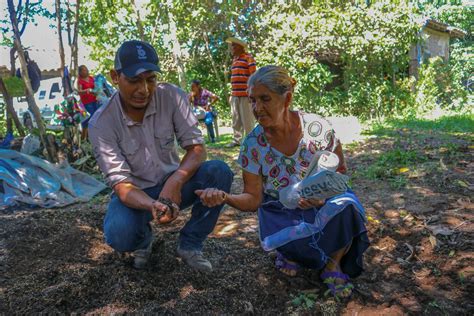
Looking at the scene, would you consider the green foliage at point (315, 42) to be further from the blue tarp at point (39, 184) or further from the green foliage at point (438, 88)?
the blue tarp at point (39, 184)

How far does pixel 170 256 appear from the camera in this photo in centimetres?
229

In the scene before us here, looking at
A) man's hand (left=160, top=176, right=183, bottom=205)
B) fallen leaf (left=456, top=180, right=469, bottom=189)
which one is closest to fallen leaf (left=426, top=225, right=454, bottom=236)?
fallen leaf (left=456, top=180, right=469, bottom=189)

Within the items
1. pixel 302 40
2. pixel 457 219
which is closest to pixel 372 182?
pixel 457 219

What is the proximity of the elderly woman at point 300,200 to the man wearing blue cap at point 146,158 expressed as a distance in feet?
0.87

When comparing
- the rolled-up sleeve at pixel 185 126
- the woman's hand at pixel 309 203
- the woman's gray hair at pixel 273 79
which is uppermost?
the woman's gray hair at pixel 273 79

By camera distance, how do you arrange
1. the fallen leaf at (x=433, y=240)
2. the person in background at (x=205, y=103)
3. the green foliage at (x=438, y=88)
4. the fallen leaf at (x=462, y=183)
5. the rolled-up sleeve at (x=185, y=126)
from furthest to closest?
the green foliage at (x=438, y=88) → the person in background at (x=205, y=103) → the fallen leaf at (x=462, y=183) → the fallen leaf at (x=433, y=240) → the rolled-up sleeve at (x=185, y=126)

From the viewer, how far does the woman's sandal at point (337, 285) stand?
1.84 m

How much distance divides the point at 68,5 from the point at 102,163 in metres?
4.72

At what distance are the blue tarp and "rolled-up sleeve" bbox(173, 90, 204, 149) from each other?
218 centimetres

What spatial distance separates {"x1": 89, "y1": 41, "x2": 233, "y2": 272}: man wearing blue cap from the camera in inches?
76.8

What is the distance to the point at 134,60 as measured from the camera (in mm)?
Result: 1919

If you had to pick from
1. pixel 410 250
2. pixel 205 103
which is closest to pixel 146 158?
pixel 410 250

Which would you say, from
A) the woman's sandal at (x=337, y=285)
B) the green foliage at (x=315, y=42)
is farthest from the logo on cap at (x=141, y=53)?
the green foliage at (x=315, y=42)

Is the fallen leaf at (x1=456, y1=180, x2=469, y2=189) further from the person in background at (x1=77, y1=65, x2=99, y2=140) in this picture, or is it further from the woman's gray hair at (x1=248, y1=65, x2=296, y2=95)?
the person in background at (x1=77, y1=65, x2=99, y2=140)
